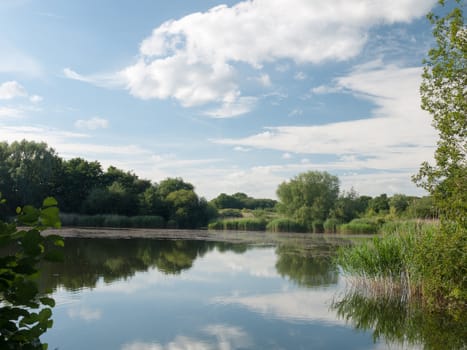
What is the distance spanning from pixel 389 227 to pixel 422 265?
10.9 ft

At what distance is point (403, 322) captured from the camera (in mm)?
9375

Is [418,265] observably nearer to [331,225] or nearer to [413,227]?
[413,227]

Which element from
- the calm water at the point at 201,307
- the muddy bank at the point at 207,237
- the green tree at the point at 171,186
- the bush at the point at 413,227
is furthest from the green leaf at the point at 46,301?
the green tree at the point at 171,186

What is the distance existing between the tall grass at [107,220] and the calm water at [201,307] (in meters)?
27.6

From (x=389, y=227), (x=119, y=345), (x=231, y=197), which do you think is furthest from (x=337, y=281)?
(x=231, y=197)

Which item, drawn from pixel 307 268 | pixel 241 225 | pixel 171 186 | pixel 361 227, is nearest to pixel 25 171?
pixel 171 186

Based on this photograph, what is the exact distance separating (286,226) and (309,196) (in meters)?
6.15

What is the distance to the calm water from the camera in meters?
7.95

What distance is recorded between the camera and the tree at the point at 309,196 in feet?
164

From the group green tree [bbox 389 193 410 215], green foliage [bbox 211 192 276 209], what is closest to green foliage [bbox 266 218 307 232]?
green tree [bbox 389 193 410 215]

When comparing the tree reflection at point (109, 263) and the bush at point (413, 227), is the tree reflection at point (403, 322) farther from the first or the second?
the tree reflection at point (109, 263)

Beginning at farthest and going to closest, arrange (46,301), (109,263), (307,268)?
(307,268) → (109,263) → (46,301)

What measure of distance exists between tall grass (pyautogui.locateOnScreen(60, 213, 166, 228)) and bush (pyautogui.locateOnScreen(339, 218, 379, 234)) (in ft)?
66.1

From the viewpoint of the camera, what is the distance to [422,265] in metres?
9.77
